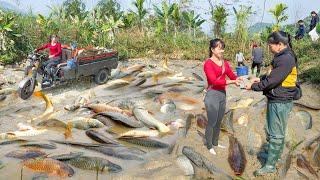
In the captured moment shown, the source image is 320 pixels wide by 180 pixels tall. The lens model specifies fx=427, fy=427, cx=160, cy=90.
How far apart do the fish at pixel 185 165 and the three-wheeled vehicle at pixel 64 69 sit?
566 cm

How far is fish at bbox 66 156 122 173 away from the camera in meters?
5.95

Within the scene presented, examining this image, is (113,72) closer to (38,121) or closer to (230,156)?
(38,121)

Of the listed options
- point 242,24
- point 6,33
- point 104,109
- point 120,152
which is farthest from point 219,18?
point 120,152

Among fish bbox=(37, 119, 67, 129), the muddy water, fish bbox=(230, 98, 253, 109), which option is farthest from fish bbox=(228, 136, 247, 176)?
fish bbox=(37, 119, 67, 129)

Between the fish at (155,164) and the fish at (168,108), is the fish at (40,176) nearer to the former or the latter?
the fish at (155,164)

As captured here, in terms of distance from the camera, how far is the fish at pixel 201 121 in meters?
8.12

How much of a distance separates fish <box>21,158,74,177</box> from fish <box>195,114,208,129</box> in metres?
3.06

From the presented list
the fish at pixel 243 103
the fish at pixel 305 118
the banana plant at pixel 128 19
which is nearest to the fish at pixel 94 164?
the fish at pixel 305 118

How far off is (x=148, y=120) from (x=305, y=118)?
3002 millimetres

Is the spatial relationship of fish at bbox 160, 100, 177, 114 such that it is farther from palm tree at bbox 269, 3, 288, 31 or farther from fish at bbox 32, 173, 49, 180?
palm tree at bbox 269, 3, 288, 31

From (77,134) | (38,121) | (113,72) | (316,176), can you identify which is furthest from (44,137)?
(113,72)

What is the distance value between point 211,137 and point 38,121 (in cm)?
386

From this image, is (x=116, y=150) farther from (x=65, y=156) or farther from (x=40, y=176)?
(x=40, y=176)

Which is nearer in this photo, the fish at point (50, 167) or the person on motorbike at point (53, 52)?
the fish at point (50, 167)
